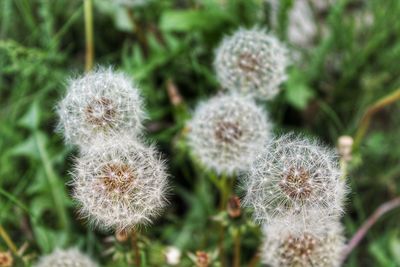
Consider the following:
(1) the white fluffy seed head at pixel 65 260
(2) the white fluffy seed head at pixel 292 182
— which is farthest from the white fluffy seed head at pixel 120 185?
(1) the white fluffy seed head at pixel 65 260

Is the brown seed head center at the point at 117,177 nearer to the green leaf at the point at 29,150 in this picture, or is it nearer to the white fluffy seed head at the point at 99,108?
the white fluffy seed head at the point at 99,108

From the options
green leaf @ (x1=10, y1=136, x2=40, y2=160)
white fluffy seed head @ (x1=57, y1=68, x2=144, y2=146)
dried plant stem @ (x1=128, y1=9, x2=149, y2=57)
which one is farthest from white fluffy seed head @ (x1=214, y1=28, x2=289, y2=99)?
green leaf @ (x1=10, y1=136, x2=40, y2=160)

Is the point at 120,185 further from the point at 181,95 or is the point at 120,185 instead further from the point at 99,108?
the point at 181,95

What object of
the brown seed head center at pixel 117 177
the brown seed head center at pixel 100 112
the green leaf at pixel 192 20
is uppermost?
the brown seed head center at pixel 100 112

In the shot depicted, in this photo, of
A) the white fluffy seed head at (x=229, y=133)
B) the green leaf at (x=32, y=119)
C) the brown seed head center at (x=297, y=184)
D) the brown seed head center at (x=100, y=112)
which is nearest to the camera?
the brown seed head center at (x=297, y=184)

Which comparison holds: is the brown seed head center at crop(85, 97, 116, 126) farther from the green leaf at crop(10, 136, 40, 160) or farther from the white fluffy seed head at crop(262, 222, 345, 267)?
the green leaf at crop(10, 136, 40, 160)

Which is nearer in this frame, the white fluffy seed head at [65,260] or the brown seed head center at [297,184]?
the brown seed head center at [297,184]

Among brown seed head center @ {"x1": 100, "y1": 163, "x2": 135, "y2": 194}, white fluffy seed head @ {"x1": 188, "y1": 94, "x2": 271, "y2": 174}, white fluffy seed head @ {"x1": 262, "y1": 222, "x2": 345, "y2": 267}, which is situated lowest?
white fluffy seed head @ {"x1": 262, "y1": 222, "x2": 345, "y2": 267}

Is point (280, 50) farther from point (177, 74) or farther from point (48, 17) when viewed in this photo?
point (48, 17)

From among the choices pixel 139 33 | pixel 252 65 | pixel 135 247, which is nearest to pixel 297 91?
pixel 252 65
